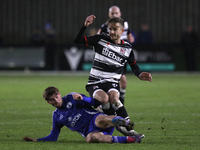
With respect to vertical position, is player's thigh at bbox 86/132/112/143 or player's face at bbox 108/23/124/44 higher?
player's face at bbox 108/23/124/44

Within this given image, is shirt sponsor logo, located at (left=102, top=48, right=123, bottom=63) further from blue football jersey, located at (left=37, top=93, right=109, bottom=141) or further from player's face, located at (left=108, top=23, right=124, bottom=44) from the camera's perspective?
blue football jersey, located at (left=37, top=93, right=109, bottom=141)

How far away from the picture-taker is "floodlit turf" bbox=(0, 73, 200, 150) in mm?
6320

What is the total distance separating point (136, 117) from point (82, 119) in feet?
10.3

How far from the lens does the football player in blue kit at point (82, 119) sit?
6.27 meters

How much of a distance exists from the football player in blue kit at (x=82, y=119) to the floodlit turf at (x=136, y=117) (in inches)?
5.3

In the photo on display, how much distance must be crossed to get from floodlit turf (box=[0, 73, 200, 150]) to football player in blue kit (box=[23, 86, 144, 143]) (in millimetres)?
135

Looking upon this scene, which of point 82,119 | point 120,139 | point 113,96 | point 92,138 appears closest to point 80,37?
point 113,96

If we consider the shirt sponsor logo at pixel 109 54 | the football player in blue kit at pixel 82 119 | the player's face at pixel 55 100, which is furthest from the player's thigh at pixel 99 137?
the shirt sponsor logo at pixel 109 54

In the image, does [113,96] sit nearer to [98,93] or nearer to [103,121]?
[98,93]

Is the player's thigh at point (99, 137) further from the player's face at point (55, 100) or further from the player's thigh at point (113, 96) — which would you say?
the player's thigh at point (113, 96)

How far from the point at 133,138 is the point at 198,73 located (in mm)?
16497

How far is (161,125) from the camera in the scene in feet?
27.3

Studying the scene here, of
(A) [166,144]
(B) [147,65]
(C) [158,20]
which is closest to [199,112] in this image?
(A) [166,144]

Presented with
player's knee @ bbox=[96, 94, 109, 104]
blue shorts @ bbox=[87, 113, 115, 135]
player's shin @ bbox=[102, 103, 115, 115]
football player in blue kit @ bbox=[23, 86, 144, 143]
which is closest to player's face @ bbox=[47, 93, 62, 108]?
football player in blue kit @ bbox=[23, 86, 144, 143]
